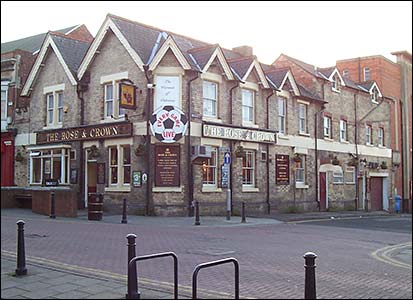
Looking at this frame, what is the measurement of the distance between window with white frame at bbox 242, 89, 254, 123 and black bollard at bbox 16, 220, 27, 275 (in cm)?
1168

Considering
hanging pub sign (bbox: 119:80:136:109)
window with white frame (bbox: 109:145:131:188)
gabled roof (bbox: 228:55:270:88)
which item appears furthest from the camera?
gabled roof (bbox: 228:55:270:88)

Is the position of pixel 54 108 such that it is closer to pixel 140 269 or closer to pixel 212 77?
pixel 140 269

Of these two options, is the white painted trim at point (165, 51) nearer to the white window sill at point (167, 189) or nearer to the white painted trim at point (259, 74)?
the white painted trim at point (259, 74)

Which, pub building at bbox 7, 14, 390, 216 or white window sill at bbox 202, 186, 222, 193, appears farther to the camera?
white window sill at bbox 202, 186, 222, 193

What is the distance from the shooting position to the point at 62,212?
2.85 m

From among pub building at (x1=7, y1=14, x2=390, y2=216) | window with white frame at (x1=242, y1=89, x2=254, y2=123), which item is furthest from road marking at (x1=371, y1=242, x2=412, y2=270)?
window with white frame at (x1=242, y1=89, x2=254, y2=123)

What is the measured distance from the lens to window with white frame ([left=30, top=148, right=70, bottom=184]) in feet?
9.89

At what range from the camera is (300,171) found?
58.0ft

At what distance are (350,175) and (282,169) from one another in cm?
473

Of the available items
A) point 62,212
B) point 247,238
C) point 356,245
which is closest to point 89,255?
point 62,212

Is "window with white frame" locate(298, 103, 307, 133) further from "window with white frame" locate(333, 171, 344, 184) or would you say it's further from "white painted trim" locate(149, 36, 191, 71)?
"white painted trim" locate(149, 36, 191, 71)

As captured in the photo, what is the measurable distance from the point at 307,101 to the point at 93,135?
1116 centimetres

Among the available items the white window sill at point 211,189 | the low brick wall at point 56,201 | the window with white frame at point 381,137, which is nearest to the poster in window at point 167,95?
the low brick wall at point 56,201

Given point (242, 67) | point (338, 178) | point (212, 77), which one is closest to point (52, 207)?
point (212, 77)
